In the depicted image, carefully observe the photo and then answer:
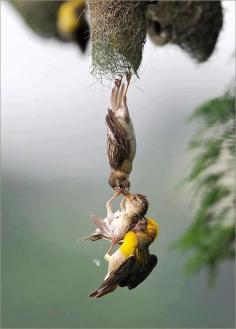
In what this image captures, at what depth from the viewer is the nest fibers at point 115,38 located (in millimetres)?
1240

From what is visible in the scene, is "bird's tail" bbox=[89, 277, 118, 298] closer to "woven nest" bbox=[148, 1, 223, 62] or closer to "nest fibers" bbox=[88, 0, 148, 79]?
"nest fibers" bbox=[88, 0, 148, 79]

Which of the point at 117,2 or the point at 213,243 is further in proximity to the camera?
the point at 213,243

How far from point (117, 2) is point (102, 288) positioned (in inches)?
20.5

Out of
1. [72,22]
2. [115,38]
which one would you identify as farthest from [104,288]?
[72,22]

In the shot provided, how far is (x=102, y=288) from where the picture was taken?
1141 millimetres

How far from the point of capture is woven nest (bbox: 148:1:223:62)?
75.1 inches

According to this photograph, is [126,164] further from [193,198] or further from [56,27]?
[56,27]

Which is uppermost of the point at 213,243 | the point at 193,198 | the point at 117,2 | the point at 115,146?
the point at 117,2

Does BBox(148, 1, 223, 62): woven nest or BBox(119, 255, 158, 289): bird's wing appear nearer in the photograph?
BBox(119, 255, 158, 289): bird's wing

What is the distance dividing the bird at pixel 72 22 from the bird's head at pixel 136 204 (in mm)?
1005

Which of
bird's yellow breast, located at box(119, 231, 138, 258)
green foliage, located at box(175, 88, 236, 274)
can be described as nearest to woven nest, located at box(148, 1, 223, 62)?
green foliage, located at box(175, 88, 236, 274)

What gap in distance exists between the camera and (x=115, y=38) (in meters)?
1.24

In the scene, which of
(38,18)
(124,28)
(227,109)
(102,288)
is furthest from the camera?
(38,18)

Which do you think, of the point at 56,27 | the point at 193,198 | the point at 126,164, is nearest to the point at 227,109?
the point at 193,198
